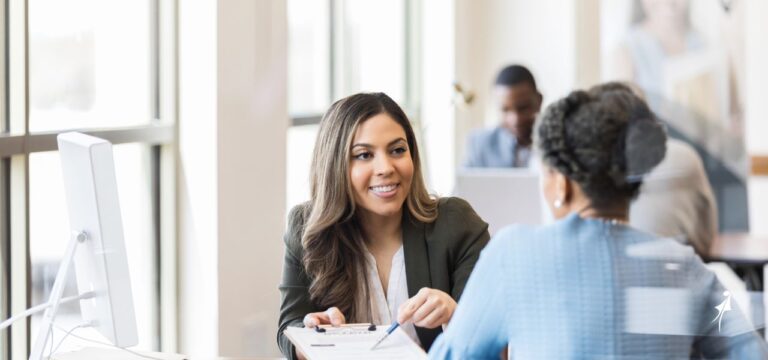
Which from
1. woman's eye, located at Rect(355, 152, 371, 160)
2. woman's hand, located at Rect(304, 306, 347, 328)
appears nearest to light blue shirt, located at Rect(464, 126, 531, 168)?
woman's eye, located at Rect(355, 152, 371, 160)

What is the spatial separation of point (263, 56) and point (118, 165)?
358 millimetres

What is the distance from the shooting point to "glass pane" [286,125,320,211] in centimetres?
192

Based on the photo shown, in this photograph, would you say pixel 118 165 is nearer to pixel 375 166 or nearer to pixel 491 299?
pixel 375 166

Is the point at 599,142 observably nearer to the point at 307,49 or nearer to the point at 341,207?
the point at 341,207

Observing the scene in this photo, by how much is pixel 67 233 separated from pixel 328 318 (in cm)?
64

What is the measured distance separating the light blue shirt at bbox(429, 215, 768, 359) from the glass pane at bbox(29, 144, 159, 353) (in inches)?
33.6

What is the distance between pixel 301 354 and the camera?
5.86ft

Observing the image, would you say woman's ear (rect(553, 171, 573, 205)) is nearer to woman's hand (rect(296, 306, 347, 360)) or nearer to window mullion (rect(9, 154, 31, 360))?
woman's hand (rect(296, 306, 347, 360))

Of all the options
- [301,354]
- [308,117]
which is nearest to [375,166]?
[301,354]

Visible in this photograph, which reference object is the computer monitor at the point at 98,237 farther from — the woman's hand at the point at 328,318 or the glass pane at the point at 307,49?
the glass pane at the point at 307,49

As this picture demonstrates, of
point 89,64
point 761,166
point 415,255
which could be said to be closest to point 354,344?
Result: point 415,255

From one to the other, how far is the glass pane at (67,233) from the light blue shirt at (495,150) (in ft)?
2.12

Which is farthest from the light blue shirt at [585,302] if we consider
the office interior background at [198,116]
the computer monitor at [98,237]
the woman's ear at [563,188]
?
the office interior background at [198,116]

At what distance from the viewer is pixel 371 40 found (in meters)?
2.55
